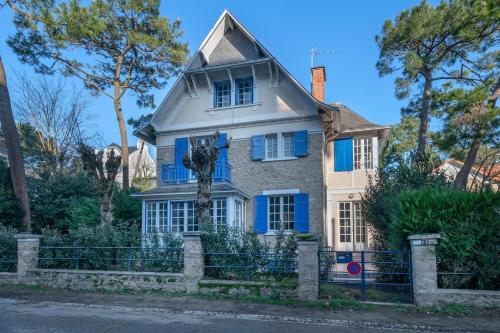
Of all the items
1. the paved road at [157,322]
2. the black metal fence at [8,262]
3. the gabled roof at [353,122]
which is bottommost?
the paved road at [157,322]

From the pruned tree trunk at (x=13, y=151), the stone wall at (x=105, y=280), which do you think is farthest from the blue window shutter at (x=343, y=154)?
the pruned tree trunk at (x=13, y=151)

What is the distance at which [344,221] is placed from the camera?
16797 millimetres

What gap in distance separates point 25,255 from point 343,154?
12.3m

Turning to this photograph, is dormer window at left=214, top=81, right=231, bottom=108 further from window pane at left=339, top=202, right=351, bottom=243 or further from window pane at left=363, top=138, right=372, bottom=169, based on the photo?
window pane at left=339, top=202, right=351, bottom=243

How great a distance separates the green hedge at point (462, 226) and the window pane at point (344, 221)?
845cm

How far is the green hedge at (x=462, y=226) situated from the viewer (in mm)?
7527

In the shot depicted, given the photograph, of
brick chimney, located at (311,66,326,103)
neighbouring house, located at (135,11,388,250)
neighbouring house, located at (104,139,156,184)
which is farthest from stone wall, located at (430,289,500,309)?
neighbouring house, located at (104,139,156,184)

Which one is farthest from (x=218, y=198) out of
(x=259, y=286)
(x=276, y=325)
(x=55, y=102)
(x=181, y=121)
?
(x=55, y=102)

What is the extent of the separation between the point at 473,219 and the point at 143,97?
1887cm

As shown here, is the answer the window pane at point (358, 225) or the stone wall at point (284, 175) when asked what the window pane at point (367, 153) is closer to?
the window pane at point (358, 225)

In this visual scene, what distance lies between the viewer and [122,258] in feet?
33.4

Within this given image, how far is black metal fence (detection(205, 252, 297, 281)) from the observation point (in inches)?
351

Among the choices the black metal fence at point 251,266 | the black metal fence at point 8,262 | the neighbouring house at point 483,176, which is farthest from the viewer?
the black metal fence at point 8,262

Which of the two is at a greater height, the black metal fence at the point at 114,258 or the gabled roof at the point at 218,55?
the gabled roof at the point at 218,55
